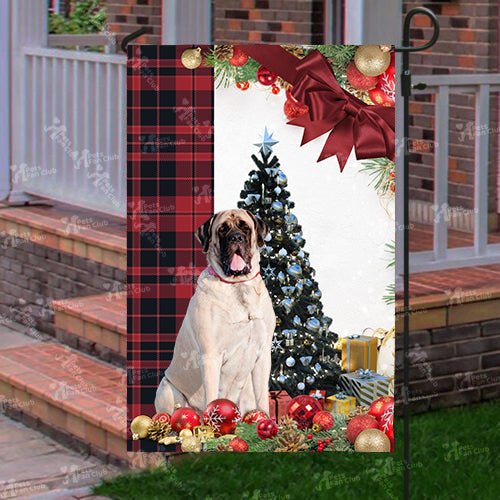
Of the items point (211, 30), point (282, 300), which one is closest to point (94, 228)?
point (211, 30)

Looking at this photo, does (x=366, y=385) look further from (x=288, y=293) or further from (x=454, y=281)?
(x=454, y=281)

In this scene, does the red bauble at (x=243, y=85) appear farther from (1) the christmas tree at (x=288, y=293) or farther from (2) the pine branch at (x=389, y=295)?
(2) the pine branch at (x=389, y=295)

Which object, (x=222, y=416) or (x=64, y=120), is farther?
(x=64, y=120)

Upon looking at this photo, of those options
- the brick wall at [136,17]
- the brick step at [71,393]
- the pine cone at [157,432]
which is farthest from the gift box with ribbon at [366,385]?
the brick wall at [136,17]

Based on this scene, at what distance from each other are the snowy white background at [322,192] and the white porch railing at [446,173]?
2851mm

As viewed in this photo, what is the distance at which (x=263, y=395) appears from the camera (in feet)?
12.1

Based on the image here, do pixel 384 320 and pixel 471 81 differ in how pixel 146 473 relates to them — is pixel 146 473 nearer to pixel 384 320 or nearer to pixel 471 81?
pixel 384 320

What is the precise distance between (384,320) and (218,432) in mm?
602

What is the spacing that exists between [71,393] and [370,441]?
2.68 metres

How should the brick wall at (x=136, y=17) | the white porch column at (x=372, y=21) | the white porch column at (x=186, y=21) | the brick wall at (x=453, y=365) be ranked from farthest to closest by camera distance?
the brick wall at (x=136, y=17) → the white porch column at (x=186, y=21) → the white porch column at (x=372, y=21) → the brick wall at (x=453, y=365)

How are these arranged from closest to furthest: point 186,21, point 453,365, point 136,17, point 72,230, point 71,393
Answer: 1. point 71,393
2. point 453,365
3. point 72,230
4. point 186,21
5. point 136,17

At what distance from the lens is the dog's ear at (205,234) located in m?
3.60

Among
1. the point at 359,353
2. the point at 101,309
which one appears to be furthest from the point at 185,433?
the point at 101,309

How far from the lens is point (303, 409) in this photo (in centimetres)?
363
